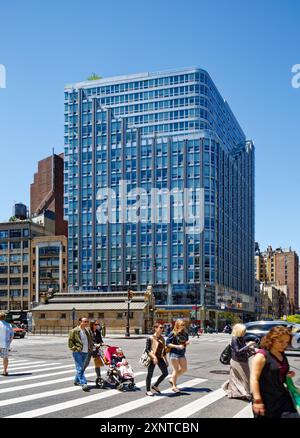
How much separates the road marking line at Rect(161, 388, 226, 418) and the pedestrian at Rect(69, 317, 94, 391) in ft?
10.7

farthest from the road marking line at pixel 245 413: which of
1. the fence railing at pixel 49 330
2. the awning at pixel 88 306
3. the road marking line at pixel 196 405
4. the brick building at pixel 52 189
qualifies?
the brick building at pixel 52 189

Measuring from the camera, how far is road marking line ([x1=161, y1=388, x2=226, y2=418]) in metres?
10.7

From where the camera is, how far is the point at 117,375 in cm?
1436

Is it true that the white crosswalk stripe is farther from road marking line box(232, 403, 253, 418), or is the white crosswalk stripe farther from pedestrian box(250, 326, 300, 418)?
pedestrian box(250, 326, 300, 418)

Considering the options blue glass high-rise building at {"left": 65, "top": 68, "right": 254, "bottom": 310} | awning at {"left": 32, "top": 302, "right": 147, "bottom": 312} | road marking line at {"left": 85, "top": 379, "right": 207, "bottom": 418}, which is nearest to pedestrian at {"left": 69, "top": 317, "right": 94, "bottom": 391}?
road marking line at {"left": 85, "top": 379, "right": 207, "bottom": 418}

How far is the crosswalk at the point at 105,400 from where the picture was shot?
10.8 m

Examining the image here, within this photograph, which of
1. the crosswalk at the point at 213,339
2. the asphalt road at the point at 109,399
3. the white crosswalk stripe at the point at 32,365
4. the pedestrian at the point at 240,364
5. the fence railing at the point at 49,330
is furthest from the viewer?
the fence railing at the point at 49,330

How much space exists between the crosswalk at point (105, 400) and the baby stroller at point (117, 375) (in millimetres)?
208

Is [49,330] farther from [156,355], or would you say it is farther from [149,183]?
[156,355]

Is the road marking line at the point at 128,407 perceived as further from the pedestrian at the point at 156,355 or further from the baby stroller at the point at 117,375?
the baby stroller at the point at 117,375

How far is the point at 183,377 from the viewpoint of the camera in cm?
1711

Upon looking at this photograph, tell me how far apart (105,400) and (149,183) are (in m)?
95.6
